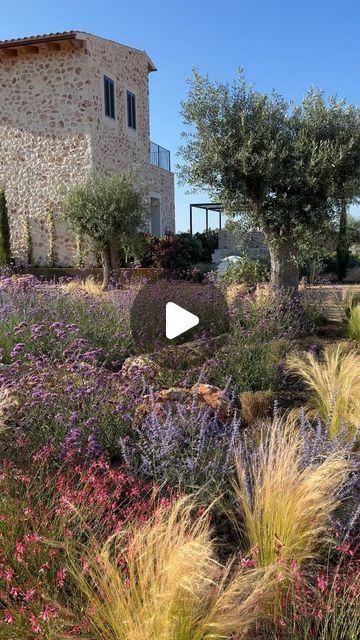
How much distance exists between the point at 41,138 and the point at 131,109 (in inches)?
151

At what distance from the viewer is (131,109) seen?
18.5 meters

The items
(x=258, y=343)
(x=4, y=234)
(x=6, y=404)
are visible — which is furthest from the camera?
(x=4, y=234)

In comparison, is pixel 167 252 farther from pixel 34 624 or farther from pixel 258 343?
pixel 34 624

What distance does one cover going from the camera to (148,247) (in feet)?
52.5

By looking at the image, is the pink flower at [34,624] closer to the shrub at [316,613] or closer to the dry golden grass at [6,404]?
the shrub at [316,613]

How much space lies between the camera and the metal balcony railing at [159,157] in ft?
68.1

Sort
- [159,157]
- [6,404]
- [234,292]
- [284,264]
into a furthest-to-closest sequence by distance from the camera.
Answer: [159,157] < [234,292] < [284,264] < [6,404]

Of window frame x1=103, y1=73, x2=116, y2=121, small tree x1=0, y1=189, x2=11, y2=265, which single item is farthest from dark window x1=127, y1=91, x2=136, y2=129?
small tree x1=0, y1=189, x2=11, y2=265

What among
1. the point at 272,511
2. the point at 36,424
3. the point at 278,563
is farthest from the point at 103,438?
the point at 278,563

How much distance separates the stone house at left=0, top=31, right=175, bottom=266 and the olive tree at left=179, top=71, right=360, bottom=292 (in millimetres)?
7480

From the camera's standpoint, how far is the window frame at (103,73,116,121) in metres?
16.5

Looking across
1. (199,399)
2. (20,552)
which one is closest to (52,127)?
(199,399)

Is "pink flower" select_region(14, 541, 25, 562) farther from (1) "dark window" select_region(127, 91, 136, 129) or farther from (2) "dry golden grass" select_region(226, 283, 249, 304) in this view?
(1) "dark window" select_region(127, 91, 136, 129)
